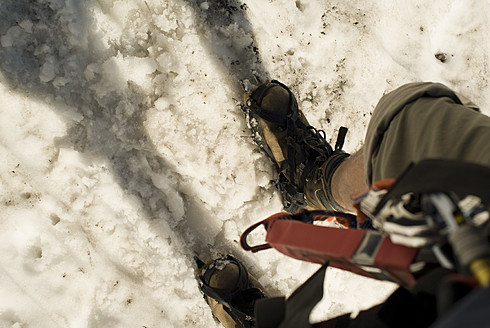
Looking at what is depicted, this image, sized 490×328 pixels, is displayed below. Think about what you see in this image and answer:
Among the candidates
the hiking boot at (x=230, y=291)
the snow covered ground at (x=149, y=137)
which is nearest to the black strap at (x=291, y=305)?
the hiking boot at (x=230, y=291)

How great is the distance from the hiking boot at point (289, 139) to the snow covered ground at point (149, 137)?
132mm

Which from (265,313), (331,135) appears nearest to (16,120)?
(265,313)

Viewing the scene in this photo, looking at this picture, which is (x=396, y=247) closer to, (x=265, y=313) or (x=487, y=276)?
(x=487, y=276)

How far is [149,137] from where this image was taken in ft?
6.53

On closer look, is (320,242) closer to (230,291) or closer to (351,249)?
(351,249)

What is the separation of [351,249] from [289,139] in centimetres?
119

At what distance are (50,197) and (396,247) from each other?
168 cm

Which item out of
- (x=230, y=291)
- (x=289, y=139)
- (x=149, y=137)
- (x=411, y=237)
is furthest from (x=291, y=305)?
(x=149, y=137)

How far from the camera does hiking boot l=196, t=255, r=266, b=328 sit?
186cm

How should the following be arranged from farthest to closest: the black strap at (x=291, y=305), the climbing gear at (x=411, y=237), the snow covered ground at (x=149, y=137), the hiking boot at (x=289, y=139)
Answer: the hiking boot at (x=289, y=139) < the snow covered ground at (x=149, y=137) < the black strap at (x=291, y=305) < the climbing gear at (x=411, y=237)

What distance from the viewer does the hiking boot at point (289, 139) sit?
6.48 feet

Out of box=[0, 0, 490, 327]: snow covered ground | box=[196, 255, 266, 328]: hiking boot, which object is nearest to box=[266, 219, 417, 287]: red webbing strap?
box=[196, 255, 266, 328]: hiking boot

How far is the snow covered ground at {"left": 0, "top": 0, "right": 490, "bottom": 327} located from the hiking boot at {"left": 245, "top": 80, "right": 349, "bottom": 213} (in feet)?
0.43

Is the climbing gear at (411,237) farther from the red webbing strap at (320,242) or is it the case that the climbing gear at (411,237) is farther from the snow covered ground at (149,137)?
the snow covered ground at (149,137)
